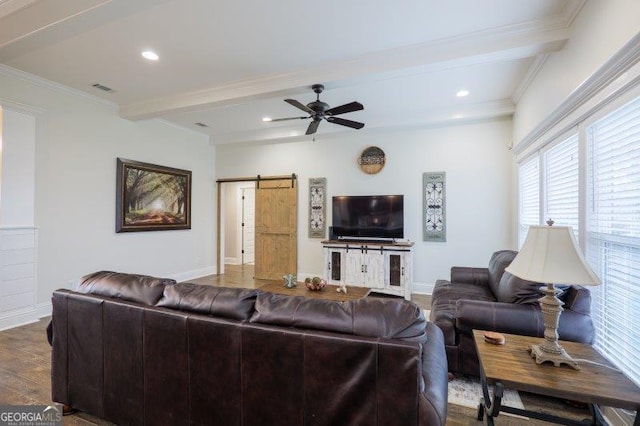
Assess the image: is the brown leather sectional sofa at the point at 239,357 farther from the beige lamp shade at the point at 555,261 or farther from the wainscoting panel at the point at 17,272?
the wainscoting panel at the point at 17,272

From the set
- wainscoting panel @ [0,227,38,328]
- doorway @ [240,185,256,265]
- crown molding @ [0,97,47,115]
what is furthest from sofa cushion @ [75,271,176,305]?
doorway @ [240,185,256,265]

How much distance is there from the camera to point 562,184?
9.42 ft

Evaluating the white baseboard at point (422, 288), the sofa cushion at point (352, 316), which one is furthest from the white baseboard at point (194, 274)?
the sofa cushion at point (352, 316)

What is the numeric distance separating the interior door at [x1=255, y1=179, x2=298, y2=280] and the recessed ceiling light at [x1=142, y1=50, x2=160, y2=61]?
10.4 feet

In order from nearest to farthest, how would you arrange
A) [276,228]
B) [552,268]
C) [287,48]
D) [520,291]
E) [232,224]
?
[552,268], [520,291], [287,48], [276,228], [232,224]

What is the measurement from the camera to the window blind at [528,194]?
142 inches

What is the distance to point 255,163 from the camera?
6375 millimetres

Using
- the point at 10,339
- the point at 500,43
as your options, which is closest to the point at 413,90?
the point at 500,43

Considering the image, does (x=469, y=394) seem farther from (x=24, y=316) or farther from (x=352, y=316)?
(x=24, y=316)

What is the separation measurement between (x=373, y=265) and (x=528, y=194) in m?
2.36

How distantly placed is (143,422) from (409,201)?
458 cm

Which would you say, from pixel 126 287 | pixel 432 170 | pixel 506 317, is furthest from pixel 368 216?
pixel 126 287

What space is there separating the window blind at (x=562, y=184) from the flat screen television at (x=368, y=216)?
7.01 feet

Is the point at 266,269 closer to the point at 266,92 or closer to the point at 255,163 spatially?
the point at 255,163
